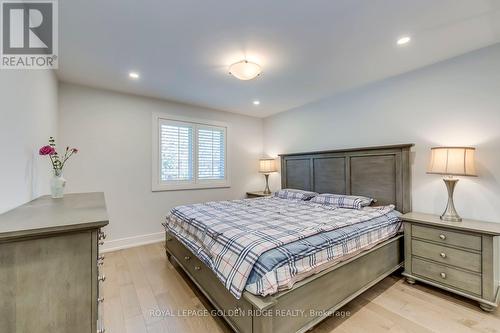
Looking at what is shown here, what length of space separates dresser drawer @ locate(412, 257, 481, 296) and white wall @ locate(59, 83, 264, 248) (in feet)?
11.3

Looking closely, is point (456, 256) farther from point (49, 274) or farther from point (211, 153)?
point (211, 153)

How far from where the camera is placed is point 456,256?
2.16 meters

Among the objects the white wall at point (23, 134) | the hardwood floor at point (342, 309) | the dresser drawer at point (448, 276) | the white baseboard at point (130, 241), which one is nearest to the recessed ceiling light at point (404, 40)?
the dresser drawer at point (448, 276)

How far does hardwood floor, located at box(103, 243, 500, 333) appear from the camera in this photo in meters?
1.78

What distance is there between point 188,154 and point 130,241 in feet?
5.72

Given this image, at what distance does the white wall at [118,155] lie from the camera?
10.5ft

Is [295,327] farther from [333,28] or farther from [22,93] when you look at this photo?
[22,93]

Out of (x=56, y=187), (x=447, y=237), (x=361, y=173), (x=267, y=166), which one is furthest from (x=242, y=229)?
(x=267, y=166)

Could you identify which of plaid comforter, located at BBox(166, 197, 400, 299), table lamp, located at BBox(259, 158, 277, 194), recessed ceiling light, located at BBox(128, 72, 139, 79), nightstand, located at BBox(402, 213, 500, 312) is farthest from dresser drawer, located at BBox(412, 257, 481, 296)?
recessed ceiling light, located at BBox(128, 72, 139, 79)

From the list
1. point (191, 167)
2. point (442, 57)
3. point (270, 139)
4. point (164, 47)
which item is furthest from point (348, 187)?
point (164, 47)

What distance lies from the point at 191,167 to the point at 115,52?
2254 mm

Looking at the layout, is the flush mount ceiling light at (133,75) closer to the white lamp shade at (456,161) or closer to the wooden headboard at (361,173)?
the wooden headboard at (361,173)

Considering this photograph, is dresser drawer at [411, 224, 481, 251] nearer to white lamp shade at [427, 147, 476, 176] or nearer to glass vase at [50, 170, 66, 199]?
white lamp shade at [427, 147, 476, 176]

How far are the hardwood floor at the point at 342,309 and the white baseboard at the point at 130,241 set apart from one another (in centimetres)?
81
